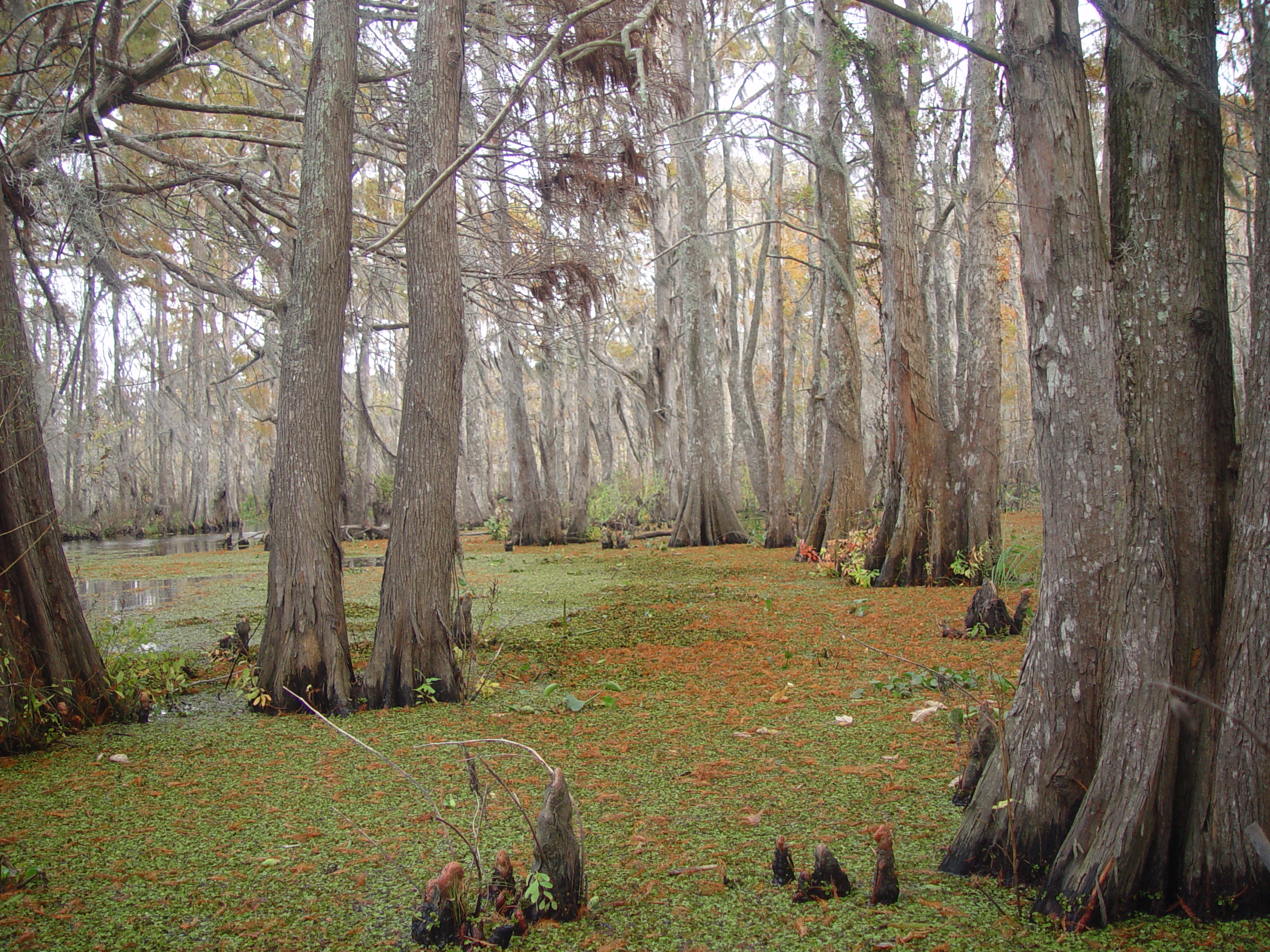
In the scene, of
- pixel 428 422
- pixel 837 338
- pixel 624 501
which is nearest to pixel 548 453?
pixel 624 501

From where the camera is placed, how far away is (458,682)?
4426 millimetres

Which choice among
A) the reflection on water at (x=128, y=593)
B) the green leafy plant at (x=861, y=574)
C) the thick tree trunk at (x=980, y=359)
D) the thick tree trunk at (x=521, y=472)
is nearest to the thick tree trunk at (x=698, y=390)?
the thick tree trunk at (x=521, y=472)

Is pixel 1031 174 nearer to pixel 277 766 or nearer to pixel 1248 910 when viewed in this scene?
pixel 1248 910

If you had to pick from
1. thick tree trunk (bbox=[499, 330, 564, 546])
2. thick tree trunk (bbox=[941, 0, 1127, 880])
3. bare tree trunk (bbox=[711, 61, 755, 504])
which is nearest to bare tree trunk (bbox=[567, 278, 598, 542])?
thick tree trunk (bbox=[499, 330, 564, 546])

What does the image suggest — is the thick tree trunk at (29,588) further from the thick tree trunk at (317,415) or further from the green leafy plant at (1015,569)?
the green leafy plant at (1015,569)

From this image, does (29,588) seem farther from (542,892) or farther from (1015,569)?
(1015,569)

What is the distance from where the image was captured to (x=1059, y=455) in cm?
218

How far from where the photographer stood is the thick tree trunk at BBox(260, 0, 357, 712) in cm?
418

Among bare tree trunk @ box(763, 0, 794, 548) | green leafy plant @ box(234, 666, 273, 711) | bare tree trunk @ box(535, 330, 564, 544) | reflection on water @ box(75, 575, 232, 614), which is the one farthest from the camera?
bare tree trunk @ box(535, 330, 564, 544)

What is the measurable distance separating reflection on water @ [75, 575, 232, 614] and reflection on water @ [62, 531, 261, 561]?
5963mm

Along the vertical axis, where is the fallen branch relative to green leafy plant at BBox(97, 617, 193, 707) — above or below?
below

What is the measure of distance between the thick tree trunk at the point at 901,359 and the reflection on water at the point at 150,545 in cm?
1499

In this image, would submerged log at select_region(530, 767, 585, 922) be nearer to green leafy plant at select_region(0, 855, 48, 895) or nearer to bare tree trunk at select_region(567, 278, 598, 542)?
green leafy plant at select_region(0, 855, 48, 895)

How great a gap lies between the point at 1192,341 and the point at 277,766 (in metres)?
3.54
